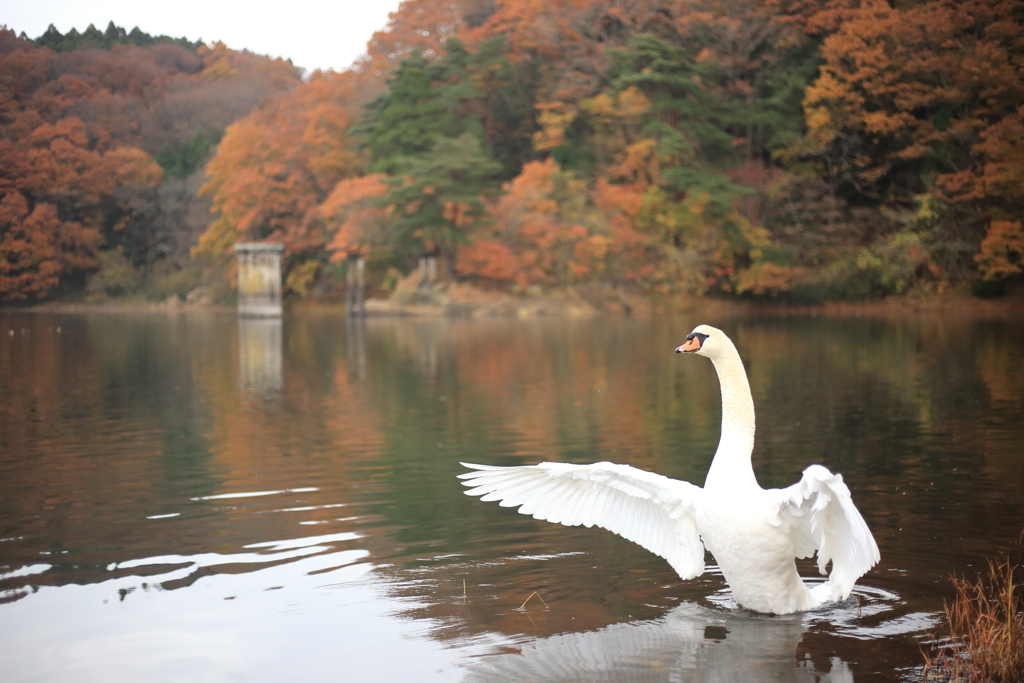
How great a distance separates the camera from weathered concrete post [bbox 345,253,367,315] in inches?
1629

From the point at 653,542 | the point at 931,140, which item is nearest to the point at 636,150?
the point at 931,140

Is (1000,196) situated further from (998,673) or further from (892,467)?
(998,673)

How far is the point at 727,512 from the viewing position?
15.7ft

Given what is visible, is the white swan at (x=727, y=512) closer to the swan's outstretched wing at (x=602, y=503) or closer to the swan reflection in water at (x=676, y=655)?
the swan's outstretched wing at (x=602, y=503)

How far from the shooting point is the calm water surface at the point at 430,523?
470 centimetres

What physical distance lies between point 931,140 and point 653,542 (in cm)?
3531

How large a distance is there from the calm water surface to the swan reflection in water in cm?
1

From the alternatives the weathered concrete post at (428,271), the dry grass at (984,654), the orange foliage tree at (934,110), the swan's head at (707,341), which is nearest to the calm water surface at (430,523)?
the dry grass at (984,654)

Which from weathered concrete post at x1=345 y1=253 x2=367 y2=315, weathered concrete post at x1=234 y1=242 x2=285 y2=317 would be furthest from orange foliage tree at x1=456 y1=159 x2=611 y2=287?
weathered concrete post at x1=234 y1=242 x2=285 y2=317

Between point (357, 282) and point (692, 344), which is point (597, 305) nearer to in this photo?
point (357, 282)

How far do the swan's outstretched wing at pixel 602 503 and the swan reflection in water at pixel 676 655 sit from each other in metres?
0.31

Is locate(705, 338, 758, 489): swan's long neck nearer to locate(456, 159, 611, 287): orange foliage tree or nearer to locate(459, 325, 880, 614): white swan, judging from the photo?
locate(459, 325, 880, 614): white swan

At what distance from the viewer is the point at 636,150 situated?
3869 cm

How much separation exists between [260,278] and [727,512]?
40417 mm
